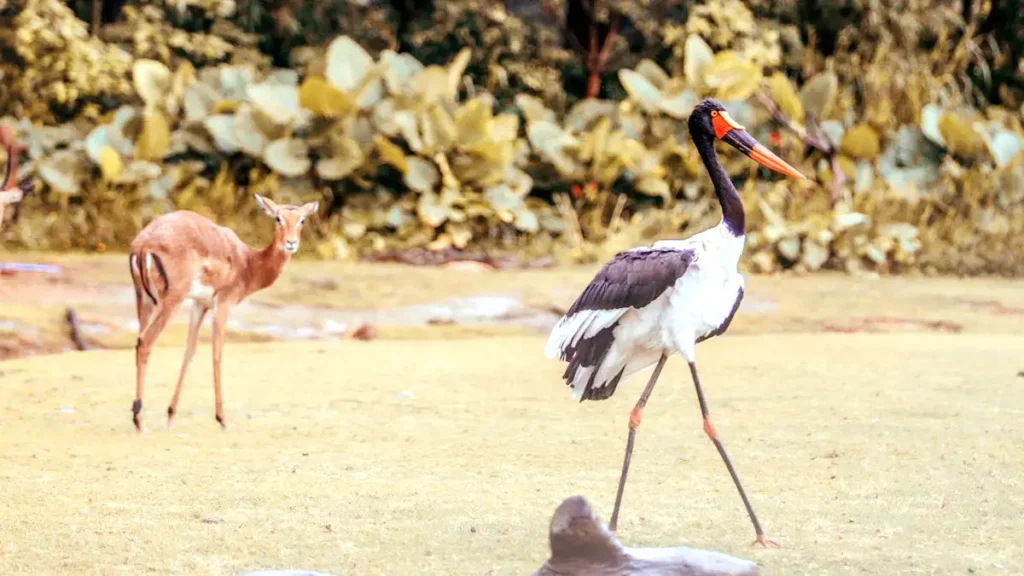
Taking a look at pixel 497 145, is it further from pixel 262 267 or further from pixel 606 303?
pixel 606 303

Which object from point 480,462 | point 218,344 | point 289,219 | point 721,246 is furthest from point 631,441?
point 218,344

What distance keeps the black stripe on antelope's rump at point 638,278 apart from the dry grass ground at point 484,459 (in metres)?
0.59

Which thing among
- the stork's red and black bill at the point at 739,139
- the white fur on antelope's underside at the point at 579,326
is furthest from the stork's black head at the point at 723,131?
the white fur on antelope's underside at the point at 579,326

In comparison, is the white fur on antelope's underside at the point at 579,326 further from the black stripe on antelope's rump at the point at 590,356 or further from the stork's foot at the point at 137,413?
the stork's foot at the point at 137,413

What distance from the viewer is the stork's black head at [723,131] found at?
391cm

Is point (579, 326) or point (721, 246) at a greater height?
point (721, 246)

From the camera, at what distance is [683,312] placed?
366 centimetres

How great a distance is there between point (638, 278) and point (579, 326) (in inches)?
8.8

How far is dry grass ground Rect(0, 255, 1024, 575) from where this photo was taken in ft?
11.6

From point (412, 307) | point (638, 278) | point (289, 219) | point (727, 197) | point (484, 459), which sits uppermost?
point (727, 197)

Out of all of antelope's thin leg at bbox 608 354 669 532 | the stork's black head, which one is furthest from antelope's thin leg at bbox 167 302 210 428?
the stork's black head

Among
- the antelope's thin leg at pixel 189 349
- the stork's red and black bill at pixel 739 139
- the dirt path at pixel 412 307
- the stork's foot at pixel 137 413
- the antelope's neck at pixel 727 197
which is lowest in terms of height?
the dirt path at pixel 412 307

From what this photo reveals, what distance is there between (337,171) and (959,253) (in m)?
4.40

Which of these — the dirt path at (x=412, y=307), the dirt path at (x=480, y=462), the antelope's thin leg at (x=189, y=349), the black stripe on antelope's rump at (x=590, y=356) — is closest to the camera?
the dirt path at (x=480, y=462)
